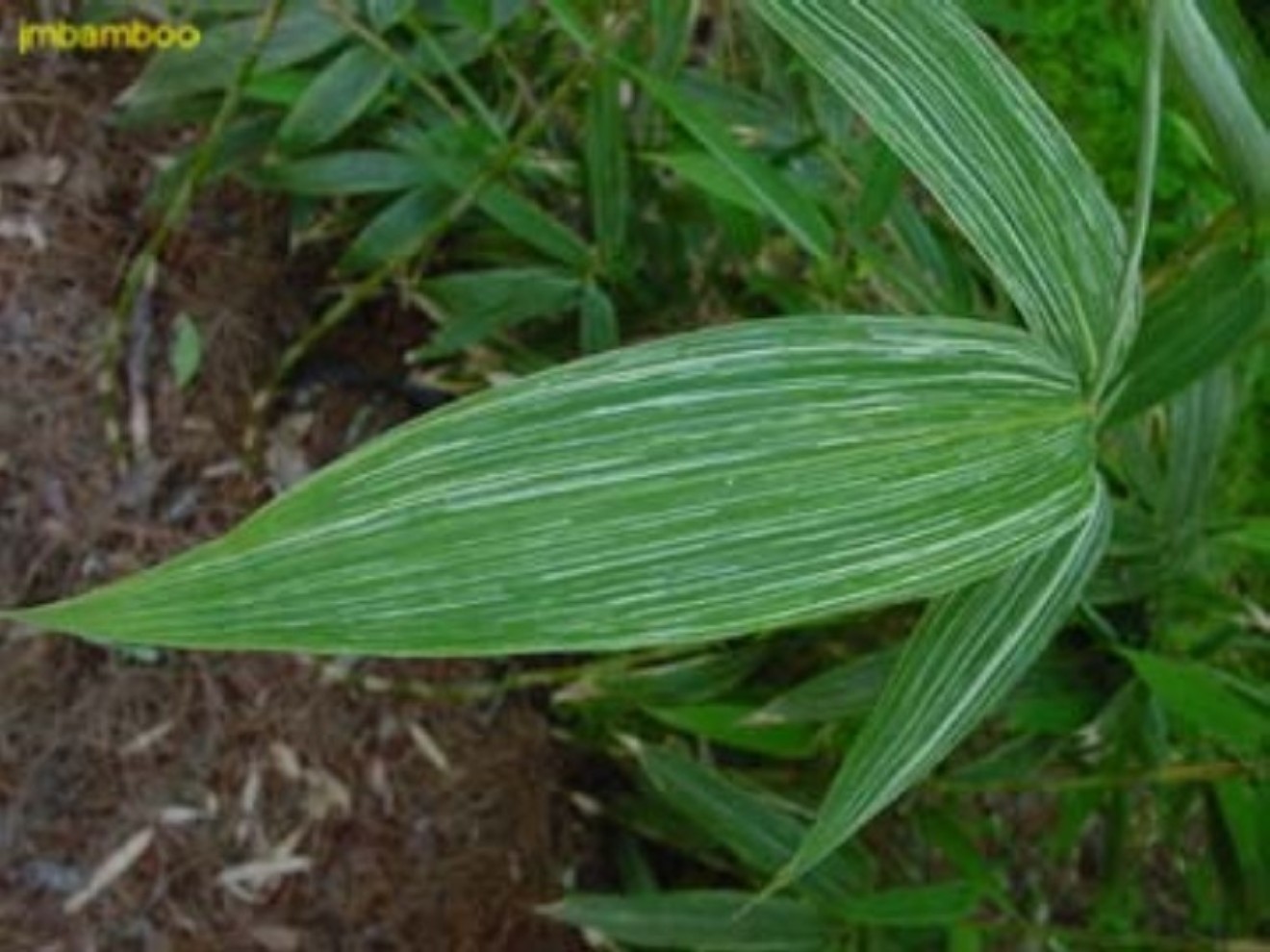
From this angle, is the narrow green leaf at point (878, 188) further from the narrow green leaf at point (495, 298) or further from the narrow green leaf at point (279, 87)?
the narrow green leaf at point (279, 87)

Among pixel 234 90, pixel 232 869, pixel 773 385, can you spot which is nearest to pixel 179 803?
pixel 232 869

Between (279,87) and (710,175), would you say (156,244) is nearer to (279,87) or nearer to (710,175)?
(279,87)

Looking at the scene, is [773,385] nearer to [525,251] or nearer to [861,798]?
[861,798]

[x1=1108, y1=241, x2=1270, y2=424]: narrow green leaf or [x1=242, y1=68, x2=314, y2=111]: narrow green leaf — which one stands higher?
[x1=1108, y1=241, x2=1270, y2=424]: narrow green leaf

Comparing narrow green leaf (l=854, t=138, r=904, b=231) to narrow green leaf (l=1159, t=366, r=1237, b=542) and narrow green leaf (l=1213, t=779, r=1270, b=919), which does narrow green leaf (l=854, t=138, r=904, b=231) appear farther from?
narrow green leaf (l=1213, t=779, r=1270, b=919)

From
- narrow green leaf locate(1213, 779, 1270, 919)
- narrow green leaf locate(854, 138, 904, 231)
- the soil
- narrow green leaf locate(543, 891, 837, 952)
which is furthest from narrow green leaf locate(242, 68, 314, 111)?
narrow green leaf locate(1213, 779, 1270, 919)

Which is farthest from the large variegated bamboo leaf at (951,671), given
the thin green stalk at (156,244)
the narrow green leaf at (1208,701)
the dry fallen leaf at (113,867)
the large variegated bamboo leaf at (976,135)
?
the dry fallen leaf at (113,867)

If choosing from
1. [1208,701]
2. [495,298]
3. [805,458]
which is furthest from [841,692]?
[805,458]
